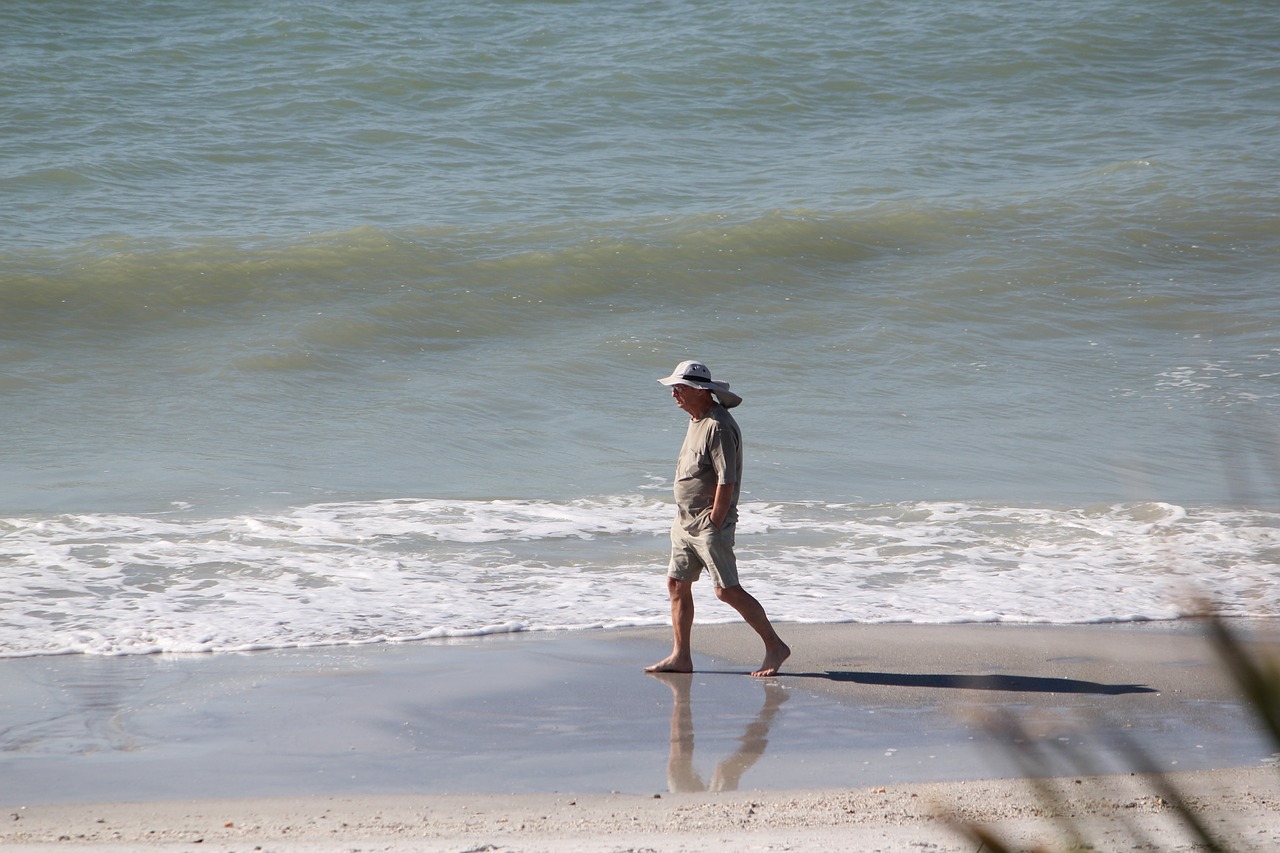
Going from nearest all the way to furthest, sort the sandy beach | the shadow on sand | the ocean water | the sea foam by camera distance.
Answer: the sandy beach → the shadow on sand → the sea foam → the ocean water

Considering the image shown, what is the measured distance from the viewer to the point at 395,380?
13547 millimetres

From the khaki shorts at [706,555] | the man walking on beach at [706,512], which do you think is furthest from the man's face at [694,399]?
the khaki shorts at [706,555]

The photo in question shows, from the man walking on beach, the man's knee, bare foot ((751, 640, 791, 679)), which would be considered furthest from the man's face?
bare foot ((751, 640, 791, 679))

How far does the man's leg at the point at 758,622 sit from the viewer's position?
6.01 metres

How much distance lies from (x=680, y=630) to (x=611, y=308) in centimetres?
1054

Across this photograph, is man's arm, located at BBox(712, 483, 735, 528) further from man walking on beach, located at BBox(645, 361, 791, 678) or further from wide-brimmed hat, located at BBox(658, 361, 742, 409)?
wide-brimmed hat, located at BBox(658, 361, 742, 409)

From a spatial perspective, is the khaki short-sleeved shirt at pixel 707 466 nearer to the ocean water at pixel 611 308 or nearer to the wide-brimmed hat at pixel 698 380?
the wide-brimmed hat at pixel 698 380

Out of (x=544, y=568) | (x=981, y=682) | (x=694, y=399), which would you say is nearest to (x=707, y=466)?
(x=694, y=399)

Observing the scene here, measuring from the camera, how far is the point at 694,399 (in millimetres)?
5969

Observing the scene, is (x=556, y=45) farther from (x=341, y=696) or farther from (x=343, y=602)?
(x=341, y=696)

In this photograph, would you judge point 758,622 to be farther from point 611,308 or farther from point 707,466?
point 611,308

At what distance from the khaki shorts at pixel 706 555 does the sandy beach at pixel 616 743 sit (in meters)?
0.48

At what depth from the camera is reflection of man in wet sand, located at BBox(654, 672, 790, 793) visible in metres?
4.71

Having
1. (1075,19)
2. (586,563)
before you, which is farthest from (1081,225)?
(586,563)
